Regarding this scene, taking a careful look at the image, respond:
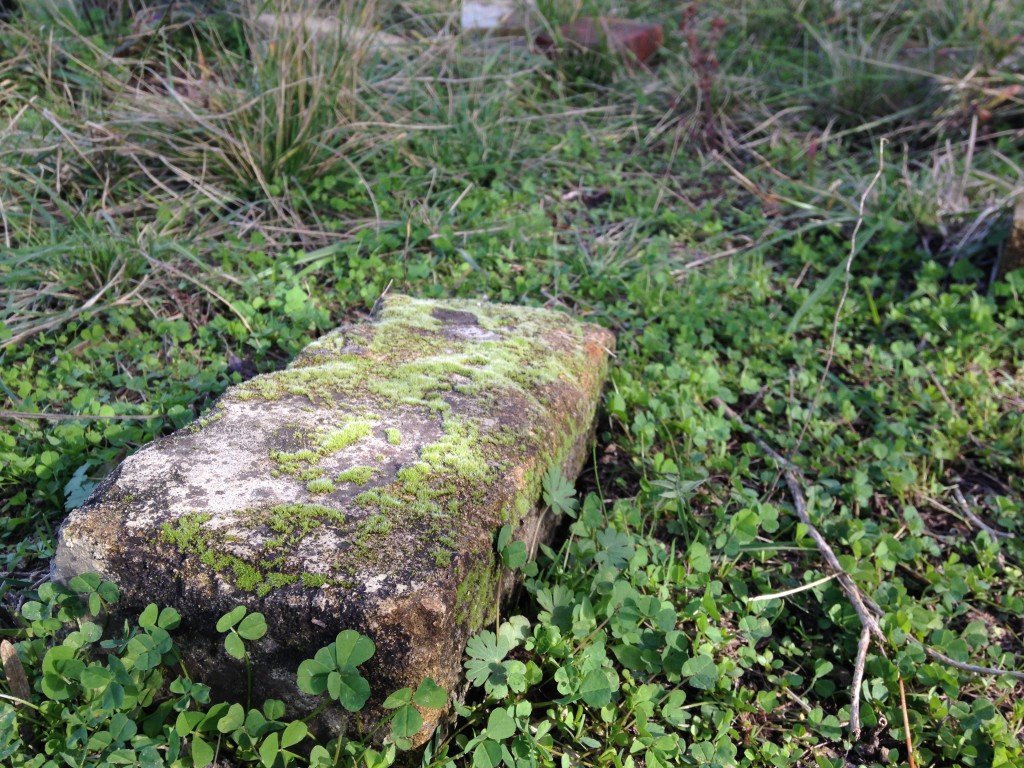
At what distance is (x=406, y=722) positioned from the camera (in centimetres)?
140

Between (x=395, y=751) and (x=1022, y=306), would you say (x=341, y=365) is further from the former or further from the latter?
(x=1022, y=306)

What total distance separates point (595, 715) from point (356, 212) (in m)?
2.44

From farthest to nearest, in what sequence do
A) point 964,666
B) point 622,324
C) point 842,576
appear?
point 622,324 → point 842,576 → point 964,666

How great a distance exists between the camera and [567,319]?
2.49 metres

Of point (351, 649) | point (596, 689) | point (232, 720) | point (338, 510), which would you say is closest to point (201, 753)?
point (232, 720)

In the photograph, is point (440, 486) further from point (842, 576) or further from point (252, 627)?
point (842, 576)

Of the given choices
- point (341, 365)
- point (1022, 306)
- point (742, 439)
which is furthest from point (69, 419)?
point (1022, 306)

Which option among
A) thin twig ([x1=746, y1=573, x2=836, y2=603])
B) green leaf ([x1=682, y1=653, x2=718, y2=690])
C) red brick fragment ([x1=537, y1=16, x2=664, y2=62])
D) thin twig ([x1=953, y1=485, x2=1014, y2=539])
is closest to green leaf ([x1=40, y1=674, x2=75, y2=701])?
green leaf ([x1=682, y1=653, x2=718, y2=690])

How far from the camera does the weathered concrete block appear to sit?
1449mm

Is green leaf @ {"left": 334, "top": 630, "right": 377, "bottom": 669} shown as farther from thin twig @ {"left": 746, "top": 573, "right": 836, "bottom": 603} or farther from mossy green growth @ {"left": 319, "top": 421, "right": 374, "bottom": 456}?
thin twig @ {"left": 746, "top": 573, "right": 836, "bottom": 603}

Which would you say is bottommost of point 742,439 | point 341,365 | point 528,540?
point 742,439

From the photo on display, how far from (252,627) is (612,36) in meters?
4.32

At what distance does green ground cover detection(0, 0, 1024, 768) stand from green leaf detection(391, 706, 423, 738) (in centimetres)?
5

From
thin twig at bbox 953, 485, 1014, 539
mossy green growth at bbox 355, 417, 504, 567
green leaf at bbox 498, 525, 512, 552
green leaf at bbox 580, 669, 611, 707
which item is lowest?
thin twig at bbox 953, 485, 1014, 539
